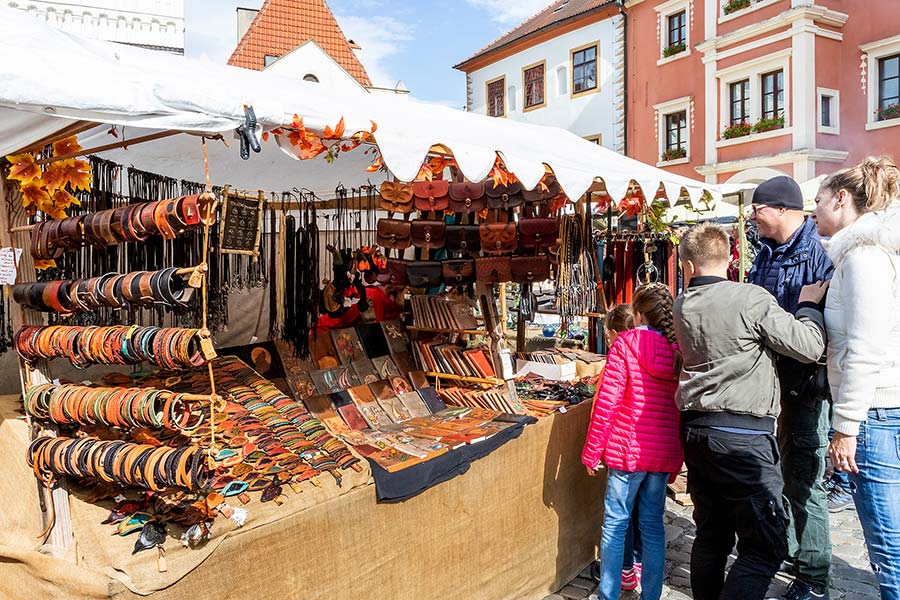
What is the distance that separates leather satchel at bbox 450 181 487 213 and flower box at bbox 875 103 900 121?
12547mm

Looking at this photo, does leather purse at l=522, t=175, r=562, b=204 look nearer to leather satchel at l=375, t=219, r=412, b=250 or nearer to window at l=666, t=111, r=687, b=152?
leather satchel at l=375, t=219, r=412, b=250

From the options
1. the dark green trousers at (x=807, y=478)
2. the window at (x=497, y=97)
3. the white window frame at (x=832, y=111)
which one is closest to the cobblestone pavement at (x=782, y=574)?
the dark green trousers at (x=807, y=478)

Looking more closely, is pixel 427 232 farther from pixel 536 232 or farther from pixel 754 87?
pixel 754 87

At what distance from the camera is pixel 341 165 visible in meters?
4.33

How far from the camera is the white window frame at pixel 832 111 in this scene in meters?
13.2

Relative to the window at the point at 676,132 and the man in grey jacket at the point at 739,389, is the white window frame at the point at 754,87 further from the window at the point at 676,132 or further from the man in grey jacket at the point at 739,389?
the man in grey jacket at the point at 739,389

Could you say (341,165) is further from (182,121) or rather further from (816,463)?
(816,463)

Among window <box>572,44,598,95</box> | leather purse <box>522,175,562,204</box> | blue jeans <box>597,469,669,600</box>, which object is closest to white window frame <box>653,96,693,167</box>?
window <box>572,44,598,95</box>

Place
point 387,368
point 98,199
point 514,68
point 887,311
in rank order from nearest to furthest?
1. point 887,311
2. point 98,199
3. point 387,368
4. point 514,68

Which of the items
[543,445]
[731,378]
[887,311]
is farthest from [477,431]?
[887,311]

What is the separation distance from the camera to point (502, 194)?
3.80m

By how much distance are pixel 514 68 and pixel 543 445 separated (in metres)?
20.2

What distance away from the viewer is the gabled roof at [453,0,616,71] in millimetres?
18859

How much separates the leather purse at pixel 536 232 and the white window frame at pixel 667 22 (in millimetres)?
14109
